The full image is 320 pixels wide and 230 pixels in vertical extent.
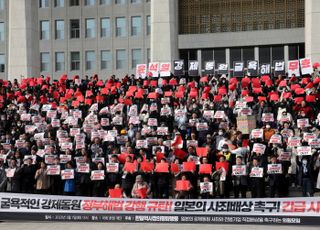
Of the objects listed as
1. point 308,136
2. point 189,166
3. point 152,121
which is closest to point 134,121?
point 152,121

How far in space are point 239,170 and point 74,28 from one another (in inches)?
1894

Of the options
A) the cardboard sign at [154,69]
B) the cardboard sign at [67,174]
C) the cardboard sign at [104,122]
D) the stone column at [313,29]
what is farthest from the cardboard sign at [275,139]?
the stone column at [313,29]

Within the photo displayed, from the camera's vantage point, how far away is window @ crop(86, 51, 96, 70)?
64.4 metres

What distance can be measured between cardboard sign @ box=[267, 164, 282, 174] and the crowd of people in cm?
3

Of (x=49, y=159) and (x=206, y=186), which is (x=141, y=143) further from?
(x=206, y=186)

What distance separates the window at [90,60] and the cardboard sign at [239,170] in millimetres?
46263

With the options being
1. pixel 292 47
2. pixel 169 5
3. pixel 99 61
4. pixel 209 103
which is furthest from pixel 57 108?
pixel 99 61

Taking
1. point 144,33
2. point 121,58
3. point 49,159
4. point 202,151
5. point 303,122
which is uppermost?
point 144,33

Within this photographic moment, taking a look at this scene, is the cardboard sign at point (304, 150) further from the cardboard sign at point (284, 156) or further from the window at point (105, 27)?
the window at point (105, 27)

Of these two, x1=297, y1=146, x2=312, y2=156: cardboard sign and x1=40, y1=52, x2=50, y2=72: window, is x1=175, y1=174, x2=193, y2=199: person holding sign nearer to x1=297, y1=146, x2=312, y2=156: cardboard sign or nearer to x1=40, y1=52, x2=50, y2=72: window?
x1=297, y1=146, x2=312, y2=156: cardboard sign

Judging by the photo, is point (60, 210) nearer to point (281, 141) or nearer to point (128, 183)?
point (128, 183)

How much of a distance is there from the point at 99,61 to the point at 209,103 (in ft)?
131

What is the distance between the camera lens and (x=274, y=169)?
19.3m

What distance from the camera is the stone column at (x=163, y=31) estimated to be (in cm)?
4178
